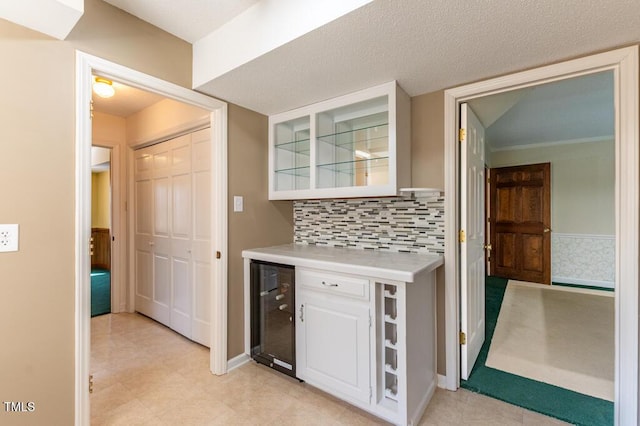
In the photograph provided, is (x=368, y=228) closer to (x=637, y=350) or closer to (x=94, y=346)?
(x=637, y=350)

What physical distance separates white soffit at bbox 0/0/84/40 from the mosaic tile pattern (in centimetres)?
197

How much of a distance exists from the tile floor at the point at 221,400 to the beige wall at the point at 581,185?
4.21 meters

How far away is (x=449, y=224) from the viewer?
2.03 metres

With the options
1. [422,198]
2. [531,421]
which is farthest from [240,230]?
[531,421]

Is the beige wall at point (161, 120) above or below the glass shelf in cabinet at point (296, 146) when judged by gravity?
above

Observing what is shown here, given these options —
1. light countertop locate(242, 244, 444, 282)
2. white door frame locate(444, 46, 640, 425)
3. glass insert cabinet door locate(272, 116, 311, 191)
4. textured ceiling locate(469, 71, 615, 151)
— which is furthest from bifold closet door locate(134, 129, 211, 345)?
white door frame locate(444, 46, 640, 425)

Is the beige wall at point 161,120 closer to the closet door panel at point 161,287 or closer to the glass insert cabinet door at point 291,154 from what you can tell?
the glass insert cabinet door at point 291,154

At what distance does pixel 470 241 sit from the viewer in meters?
2.20

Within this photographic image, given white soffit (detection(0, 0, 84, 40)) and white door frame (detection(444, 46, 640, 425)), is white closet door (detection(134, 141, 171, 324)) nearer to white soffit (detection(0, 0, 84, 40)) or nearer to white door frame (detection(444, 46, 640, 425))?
white soffit (detection(0, 0, 84, 40))

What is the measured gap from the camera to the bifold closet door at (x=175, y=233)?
8.91 feet

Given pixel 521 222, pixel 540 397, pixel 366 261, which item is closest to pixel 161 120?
pixel 366 261

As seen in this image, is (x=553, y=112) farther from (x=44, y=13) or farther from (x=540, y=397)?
(x=44, y=13)

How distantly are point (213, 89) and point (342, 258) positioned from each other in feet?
4.92

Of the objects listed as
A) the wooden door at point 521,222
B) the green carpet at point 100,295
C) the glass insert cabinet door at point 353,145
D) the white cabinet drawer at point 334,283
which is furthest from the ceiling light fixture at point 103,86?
the wooden door at point 521,222
